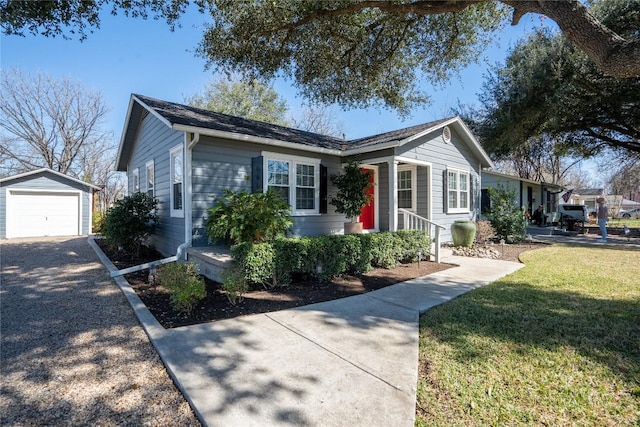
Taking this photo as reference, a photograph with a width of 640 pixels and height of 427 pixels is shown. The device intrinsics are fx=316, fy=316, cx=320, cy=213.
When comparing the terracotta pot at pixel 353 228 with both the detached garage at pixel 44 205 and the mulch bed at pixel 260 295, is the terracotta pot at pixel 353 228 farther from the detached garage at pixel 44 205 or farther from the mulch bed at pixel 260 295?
the detached garage at pixel 44 205

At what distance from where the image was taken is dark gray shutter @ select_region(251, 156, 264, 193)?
7359mm

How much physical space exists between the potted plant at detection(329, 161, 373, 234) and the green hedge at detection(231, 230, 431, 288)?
131 centimetres

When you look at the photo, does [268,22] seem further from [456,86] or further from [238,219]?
[456,86]

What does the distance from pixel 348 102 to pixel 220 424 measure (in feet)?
32.4

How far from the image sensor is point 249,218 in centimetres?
567

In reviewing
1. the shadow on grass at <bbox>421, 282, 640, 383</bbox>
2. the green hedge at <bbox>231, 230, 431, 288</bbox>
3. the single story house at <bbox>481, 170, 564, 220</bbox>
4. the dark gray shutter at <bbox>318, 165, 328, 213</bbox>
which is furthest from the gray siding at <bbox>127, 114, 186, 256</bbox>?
the single story house at <bbox>481, 170, 564, 220</bbox>

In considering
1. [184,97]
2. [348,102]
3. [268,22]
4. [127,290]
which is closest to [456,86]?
[348,102]

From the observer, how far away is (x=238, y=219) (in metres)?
5.70

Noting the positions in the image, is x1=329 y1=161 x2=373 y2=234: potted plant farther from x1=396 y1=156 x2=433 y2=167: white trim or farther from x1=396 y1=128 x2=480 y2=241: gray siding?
x1=396 y1=128 x2=480 y2=241: gray siding

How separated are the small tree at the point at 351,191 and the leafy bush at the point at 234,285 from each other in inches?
161

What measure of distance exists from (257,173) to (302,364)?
5.20 metres

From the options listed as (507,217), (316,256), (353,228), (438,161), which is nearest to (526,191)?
(507,217)

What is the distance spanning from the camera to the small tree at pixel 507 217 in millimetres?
11836

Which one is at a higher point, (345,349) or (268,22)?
(268,22)
